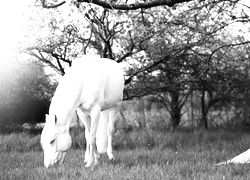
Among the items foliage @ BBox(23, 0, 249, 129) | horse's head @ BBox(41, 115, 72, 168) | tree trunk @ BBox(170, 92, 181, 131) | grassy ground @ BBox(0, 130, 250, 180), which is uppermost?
foliage @ BBox(23, 0, 249, 129)

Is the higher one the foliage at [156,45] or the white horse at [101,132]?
the foliage at [156,45]

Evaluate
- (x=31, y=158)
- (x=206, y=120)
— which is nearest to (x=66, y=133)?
(x=31, y=158)

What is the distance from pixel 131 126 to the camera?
46.4 ft

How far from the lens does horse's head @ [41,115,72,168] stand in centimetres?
537

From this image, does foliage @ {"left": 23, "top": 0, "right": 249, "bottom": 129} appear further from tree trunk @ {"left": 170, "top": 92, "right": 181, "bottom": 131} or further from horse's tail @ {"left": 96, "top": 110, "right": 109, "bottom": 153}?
horse's tail @ {"left": 96, "top": 110, "right": 109, "bottom": 153}

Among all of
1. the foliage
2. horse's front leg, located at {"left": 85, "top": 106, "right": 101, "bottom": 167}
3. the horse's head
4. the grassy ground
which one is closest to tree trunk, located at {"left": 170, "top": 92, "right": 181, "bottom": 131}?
the foliage

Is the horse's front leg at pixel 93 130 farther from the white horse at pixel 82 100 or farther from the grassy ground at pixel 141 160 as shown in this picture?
the grassy ground at pixel 141 160

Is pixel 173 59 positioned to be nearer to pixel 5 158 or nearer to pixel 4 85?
pixel 4 85

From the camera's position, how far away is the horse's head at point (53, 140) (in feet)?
17.6

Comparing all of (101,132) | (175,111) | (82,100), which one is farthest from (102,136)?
(175,111)

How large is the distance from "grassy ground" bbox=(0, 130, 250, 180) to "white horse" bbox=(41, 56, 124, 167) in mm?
296

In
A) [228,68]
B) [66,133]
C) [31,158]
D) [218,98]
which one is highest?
[228,68]

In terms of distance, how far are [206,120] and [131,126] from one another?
3.17 m

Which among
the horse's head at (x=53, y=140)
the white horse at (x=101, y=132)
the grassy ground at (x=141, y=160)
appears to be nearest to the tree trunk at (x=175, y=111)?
the grassy ground at (x=141, y=160)
